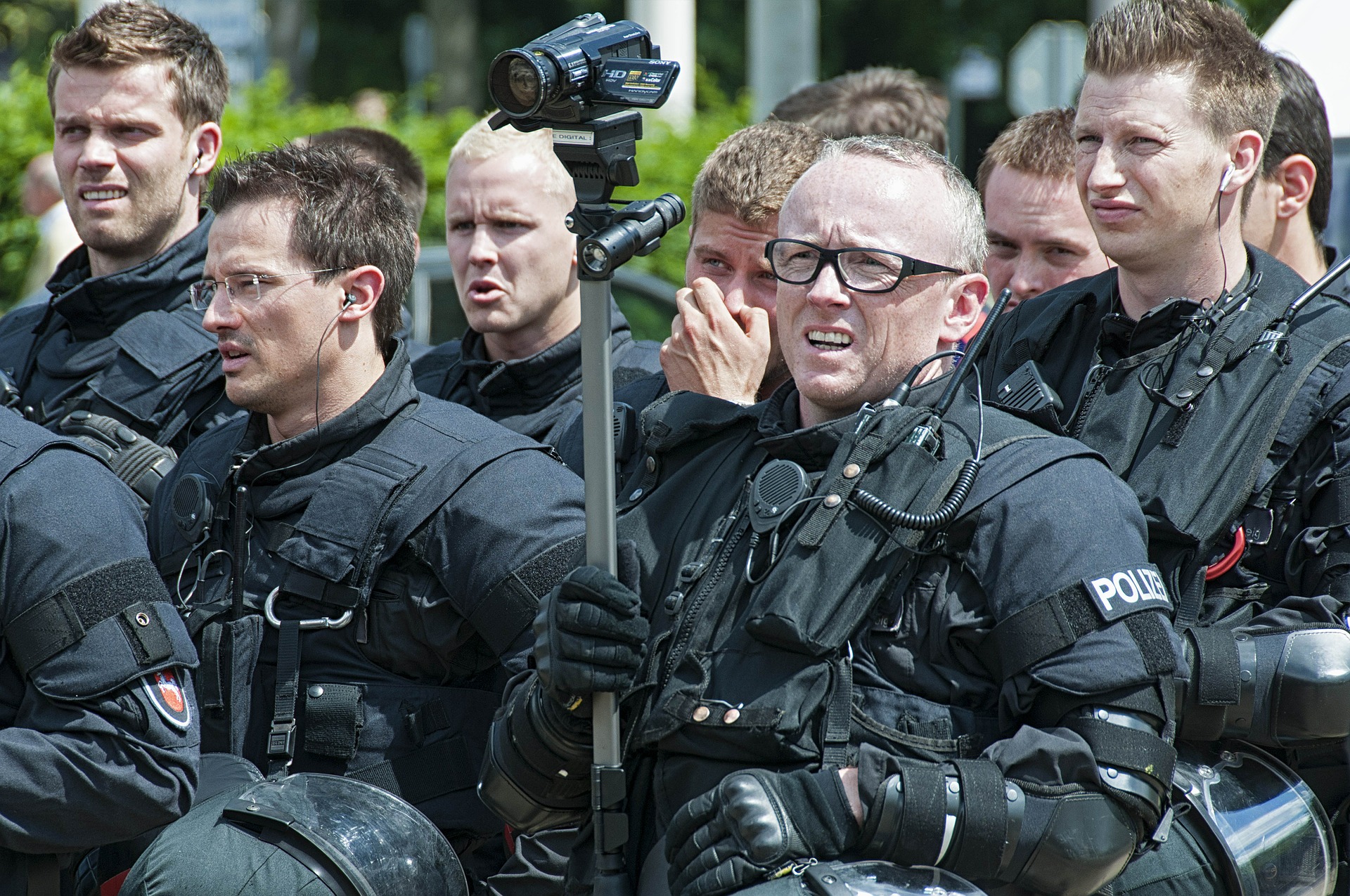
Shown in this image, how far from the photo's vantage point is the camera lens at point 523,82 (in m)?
2.48

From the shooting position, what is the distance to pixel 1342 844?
3.39m

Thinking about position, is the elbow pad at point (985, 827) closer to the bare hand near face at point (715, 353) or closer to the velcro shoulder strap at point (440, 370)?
the bare hand near face at point (715, 353)

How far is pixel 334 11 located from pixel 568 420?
2471 centimetres

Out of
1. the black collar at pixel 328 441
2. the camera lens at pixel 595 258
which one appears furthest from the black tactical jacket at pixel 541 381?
the camera lens at pixel 595 258

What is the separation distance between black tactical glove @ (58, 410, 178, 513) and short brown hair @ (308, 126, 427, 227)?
1.61 metres

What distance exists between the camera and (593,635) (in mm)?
2562

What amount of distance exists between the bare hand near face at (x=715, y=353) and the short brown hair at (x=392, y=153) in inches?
80.2

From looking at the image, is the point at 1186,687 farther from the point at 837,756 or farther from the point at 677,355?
the point at 677,355

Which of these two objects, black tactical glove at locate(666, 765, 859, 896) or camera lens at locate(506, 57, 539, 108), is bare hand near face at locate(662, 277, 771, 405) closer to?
camera lens at locate(506, 57, 539, 108)

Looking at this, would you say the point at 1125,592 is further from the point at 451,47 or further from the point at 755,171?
the point at 451,47

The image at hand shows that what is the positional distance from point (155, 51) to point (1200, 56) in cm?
316

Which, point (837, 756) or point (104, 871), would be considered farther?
point (104, 871)

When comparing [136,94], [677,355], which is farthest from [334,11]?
[677,355]

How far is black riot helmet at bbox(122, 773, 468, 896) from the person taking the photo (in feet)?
9.37
